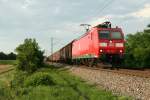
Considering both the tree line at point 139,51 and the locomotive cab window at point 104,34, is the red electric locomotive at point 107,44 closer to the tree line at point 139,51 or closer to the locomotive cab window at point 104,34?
the locomotive cab window at point 104,34

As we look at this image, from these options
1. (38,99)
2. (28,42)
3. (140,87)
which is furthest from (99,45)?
(28,42)

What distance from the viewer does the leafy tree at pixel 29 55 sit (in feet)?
136

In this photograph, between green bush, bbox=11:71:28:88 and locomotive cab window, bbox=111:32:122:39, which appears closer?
green bush, bbox=11:71:28:88

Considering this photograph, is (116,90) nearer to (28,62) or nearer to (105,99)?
(105,99)

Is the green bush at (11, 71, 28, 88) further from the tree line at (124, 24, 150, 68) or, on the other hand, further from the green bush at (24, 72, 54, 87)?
the tree line at (124, 24, 150, 68)

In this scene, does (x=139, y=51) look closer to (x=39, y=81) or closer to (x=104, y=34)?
(x=104, y=34)

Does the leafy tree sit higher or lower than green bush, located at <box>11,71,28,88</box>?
higher

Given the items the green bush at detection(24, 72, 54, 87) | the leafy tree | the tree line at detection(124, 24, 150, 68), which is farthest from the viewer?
the tree line at detection(124, 24, 150, 68)

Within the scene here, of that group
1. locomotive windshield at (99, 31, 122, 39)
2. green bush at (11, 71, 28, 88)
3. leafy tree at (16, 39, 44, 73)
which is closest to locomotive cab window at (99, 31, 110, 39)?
locomotive windshield at (99, 31, 122, 39)

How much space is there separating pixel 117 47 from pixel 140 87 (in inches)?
574

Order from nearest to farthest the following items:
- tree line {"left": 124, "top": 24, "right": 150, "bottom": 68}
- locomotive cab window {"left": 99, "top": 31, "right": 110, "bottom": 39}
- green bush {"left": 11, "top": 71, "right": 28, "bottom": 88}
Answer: green bush {"left": 11, "top": 71, "right": 28, "bottom": 88} < locomotive cab window {"left": 99, "top": 31, "right": 110, "bottom": 39} < tree line {"left": 124, "top": 24, "right": 150, "bottom": 68}

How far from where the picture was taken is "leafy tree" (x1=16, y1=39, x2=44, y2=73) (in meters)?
41.6

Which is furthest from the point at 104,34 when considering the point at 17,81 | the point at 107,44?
the point at 17,81

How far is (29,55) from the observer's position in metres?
46.9
